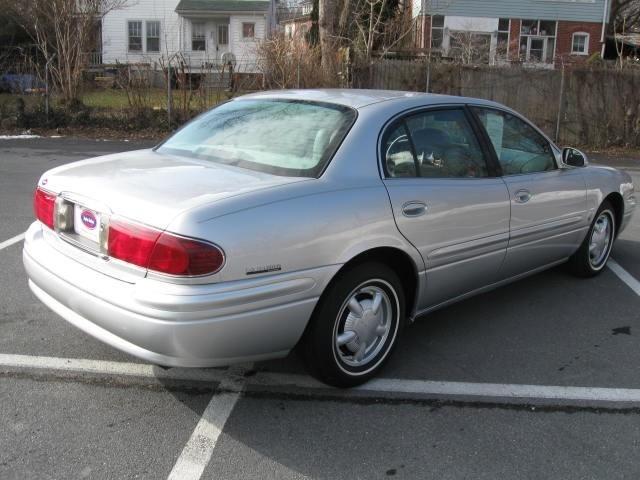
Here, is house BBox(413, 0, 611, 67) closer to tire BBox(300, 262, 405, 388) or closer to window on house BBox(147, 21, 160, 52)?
window on house BBox(147, 21, 160, 52)

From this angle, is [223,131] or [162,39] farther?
[162,39]

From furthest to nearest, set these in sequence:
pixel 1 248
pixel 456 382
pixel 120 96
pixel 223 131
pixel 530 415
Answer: pixel 120 96 → pixel 1 248 → pixel 223 131 → pixel 456 382 → pixel 530 415

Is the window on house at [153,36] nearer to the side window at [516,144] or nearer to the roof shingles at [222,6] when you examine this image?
the roof shingles at [222,6]

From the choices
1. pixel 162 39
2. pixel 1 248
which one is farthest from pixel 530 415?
pixel 162 39

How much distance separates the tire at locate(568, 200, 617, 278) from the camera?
17.6 ft

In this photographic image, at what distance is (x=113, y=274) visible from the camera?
9.94ft

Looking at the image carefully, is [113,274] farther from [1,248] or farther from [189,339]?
[1,248]

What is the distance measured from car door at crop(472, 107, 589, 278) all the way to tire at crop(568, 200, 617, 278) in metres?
0.26

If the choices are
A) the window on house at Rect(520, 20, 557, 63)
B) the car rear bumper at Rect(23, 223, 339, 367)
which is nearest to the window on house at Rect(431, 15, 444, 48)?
the window on house at Rect(520, 20, 557, 63)

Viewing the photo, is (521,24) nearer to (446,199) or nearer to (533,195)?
(533,195)

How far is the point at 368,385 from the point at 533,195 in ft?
6.14

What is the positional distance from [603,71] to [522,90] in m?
1.99

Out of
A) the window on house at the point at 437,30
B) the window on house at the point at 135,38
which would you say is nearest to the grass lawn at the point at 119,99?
the window on house at the point at 135,38

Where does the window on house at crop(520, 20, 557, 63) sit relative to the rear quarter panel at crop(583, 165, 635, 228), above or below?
above
